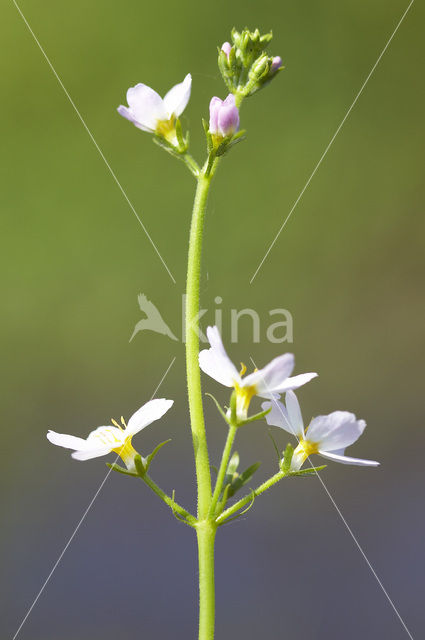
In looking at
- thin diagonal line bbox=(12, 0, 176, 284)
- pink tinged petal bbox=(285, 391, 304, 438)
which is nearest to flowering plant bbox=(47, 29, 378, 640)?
pink tinged petal bbox=(285, 391, 304, 438)

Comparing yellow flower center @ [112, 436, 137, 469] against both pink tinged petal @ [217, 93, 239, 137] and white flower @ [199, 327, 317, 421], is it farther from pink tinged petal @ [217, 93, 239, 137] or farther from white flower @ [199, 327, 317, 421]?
pink tinged petal @ [217, 93, 239, 137]

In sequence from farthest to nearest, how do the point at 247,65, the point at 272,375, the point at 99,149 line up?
the point at 99,149, the point at 247,65, the point at 272,375

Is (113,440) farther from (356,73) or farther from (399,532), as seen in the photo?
(356,73)

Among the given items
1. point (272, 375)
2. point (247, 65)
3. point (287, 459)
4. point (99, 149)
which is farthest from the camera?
point (99, 149)

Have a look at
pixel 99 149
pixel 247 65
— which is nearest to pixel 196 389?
pixel 247 65

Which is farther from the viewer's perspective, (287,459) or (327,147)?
(327,147)

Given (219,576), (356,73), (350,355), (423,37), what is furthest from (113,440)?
(423,37)

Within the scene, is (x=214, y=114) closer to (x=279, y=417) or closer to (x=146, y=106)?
(x=146, y=106)

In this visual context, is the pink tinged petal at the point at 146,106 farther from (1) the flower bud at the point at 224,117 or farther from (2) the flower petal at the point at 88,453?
(2) the flower petal at the point at 88,453
